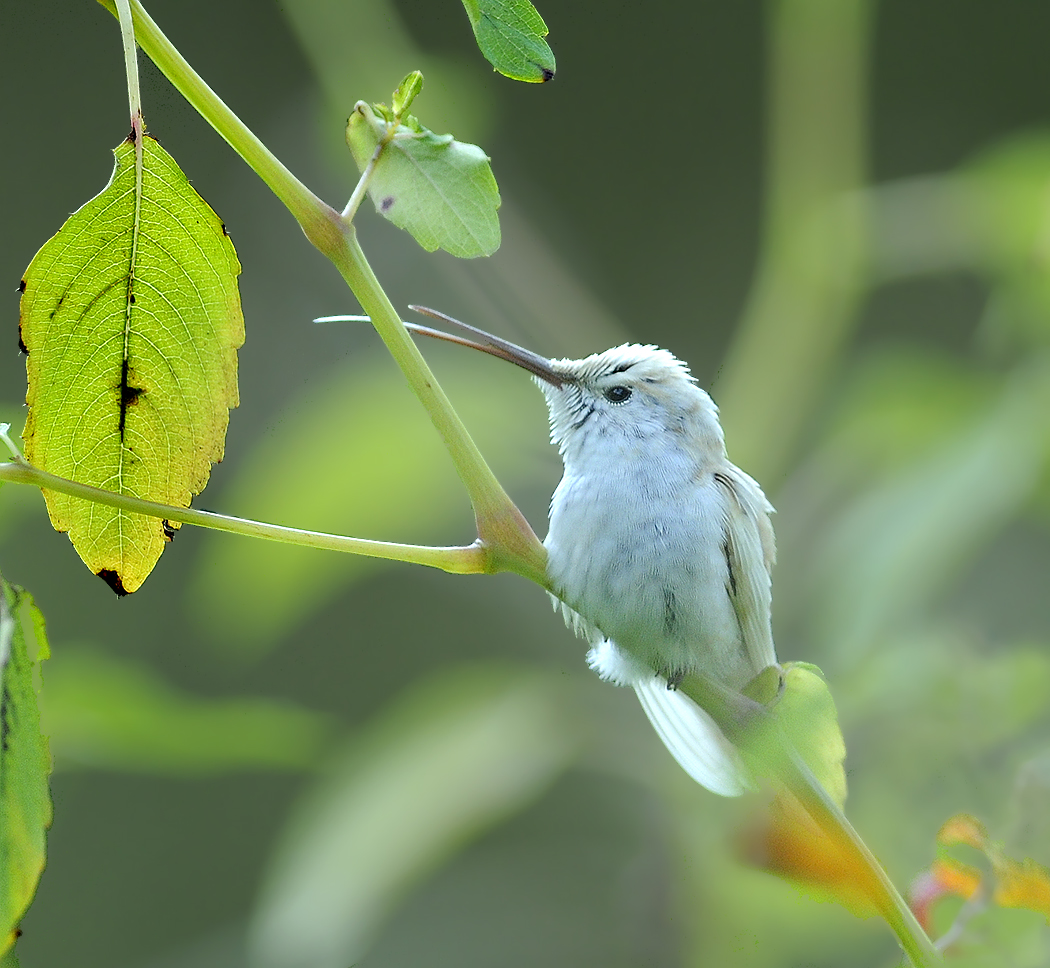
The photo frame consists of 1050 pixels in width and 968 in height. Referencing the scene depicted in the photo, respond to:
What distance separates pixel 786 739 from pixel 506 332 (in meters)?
0.93

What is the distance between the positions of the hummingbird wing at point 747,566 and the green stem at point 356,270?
397 mm

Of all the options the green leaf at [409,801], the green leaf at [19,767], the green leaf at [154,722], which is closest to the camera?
the green leaf at [19,767]

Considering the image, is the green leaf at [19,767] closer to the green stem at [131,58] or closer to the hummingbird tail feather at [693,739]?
the green stem at [131,58]

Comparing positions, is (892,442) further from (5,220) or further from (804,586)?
(5,220)

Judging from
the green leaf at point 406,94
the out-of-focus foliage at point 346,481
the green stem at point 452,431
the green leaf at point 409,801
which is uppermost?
the green leaf at point 406,94

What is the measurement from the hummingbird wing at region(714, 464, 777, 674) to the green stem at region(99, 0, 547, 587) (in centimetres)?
40

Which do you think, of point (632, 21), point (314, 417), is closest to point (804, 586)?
point (314, 417)

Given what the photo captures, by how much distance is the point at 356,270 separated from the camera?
382mm

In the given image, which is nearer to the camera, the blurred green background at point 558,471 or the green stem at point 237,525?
the green stem at point 237,525

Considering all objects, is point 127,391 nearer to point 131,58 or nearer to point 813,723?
point 131,58

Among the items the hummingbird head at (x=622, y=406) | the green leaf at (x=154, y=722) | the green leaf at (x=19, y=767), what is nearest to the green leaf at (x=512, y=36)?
the green leaf at (x=19, y=767)

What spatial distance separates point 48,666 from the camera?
0.90 meters

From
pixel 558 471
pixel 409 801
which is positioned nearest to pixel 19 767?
pixel 409 801

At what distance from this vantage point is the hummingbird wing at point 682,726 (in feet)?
2.52
